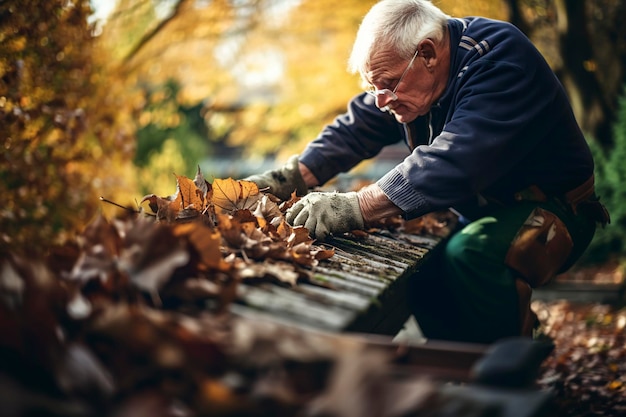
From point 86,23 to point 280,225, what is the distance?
11.9 feet

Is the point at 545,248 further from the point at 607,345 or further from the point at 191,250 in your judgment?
the point at 607,345

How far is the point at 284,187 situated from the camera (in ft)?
10.2

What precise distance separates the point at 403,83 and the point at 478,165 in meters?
0.60

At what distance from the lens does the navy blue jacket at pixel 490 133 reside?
2.29 metres

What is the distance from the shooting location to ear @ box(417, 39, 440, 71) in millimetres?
2629

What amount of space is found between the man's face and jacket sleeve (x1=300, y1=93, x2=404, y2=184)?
18.8 inches

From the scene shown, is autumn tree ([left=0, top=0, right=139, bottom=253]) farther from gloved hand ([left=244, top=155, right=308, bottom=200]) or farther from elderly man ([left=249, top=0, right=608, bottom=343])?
elderly man ([left=249, top=0, right=608, bottom=343])

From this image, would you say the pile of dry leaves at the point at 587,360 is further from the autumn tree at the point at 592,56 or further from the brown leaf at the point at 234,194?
the autumn tree at the point at 592,56

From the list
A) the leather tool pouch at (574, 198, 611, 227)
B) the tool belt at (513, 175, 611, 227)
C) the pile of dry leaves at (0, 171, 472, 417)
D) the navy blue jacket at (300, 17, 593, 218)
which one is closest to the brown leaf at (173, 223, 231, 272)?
the pile of dry leaves at (0, 171, 472, 417)

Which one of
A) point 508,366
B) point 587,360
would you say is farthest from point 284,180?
point 587,360

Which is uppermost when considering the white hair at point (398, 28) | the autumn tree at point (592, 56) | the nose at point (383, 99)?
the white hair at point (398, 28)

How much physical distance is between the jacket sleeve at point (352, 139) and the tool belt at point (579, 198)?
0.83 meters

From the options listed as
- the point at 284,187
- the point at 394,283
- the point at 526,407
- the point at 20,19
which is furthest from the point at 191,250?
the point at 20,19

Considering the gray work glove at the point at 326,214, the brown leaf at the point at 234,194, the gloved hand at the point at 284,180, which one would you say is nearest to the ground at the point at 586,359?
the gray work glove at the point at 326,214
